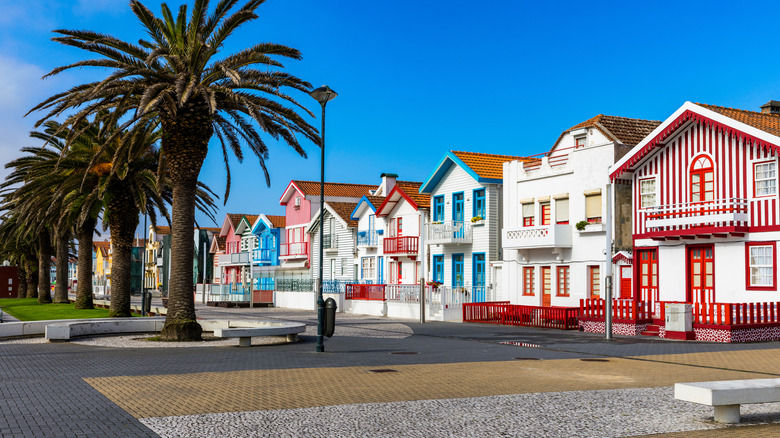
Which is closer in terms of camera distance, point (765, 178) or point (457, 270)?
point (765, 178)

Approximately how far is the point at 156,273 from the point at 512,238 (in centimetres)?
7391

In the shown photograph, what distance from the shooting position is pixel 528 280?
108 ft

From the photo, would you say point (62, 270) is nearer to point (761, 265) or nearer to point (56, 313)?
point (56, 313)

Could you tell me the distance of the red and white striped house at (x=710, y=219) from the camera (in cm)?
2244

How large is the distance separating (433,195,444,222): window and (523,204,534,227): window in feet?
21.9

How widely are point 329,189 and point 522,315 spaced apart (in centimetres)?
3020

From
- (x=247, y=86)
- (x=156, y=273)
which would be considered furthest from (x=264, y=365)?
(x=156, y=273)

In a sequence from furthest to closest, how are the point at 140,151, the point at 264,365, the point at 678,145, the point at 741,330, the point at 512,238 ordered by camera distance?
the point at 512,238, the point at 678,145, the point at 140,151, the point at 741,330, the point at 264,365

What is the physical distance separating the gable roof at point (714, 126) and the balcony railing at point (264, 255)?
38197 mm

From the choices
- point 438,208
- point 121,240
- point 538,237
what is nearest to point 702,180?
point 538,237

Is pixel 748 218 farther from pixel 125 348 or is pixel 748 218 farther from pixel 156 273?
pixel 156 273

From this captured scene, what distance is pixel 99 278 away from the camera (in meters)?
130

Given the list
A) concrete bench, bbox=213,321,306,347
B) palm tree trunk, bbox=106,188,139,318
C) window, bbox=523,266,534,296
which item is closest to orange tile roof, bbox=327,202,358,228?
window, bbox=523,266,534,296

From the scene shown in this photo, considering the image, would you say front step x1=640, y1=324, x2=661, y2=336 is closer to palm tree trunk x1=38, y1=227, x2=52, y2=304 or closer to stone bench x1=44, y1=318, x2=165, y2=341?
Answer: stone bench x1=44, y1=318, x2=165, y2=341
